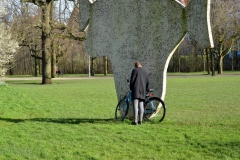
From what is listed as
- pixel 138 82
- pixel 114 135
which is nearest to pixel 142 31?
pixel 138 82

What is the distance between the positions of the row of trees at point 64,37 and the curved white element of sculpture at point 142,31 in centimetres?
1884

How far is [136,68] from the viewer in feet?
33.2

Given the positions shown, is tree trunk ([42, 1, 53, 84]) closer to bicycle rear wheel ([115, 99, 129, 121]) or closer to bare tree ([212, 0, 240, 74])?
bare tree ([212, 0, 240, 74])

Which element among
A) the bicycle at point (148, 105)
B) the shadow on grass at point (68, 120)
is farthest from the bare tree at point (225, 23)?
the shadow on grass at point (68, 120)

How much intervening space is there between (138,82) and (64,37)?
20896 millimetres

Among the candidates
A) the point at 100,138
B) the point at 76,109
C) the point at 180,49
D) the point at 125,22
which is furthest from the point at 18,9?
the point at 180,49

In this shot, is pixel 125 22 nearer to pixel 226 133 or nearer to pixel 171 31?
pixel 171 31

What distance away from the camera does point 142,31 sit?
10703 millimetres

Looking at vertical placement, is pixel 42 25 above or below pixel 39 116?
above

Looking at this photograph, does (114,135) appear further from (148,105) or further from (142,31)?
(142,31)

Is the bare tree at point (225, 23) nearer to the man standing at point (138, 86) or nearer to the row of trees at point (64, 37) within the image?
the row of trees at point (64, 37)

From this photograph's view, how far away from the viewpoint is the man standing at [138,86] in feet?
33.0

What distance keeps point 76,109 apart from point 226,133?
6.83 meters

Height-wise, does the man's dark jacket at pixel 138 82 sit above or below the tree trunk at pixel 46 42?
below
